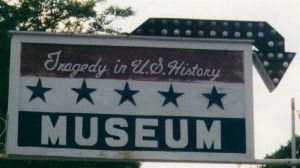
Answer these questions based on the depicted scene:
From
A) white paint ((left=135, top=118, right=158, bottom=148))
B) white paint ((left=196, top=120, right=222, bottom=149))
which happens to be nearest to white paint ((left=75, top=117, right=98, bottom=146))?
white paint ((left=135, top=118, right=158, bottom=148))

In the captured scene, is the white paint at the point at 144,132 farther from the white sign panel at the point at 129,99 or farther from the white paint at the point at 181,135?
the white paint at the point at 181,135

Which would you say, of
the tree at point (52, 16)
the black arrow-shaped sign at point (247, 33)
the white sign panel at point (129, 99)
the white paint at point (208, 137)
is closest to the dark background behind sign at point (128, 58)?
the white sign panel at point (129, 99)

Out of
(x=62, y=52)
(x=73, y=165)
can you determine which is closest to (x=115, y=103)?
(x=62, y=52)

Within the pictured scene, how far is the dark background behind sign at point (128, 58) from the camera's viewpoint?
30.5 ft

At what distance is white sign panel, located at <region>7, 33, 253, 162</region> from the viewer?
29.8ft

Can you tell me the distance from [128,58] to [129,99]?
1.92ft

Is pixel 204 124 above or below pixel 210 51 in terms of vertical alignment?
below

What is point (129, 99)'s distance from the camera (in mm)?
9336

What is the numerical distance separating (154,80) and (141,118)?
0.58 m

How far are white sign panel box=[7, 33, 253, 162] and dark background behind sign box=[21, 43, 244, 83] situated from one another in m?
0.01

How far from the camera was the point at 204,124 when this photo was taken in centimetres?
931

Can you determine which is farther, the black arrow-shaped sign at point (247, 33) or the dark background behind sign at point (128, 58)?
the black arrow-shaped sign at point (247, 33)

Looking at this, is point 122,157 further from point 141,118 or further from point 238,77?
point 238,77

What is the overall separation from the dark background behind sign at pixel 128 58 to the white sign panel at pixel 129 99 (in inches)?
0.6
